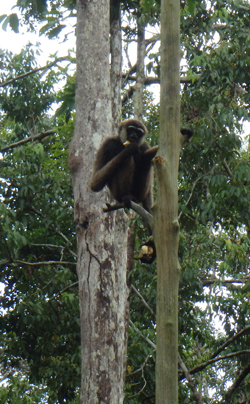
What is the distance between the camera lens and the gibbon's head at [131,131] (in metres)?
4.91

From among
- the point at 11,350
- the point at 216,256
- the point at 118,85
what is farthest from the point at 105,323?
the point at 216,256

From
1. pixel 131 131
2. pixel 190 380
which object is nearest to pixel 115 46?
pixel 131 131

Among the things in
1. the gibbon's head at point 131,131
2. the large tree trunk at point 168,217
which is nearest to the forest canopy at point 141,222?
the gibbon's head at point 131,131

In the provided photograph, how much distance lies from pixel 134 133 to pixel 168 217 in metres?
3.13

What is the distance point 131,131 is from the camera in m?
4.94

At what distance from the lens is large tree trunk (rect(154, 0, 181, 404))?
167 centimetres

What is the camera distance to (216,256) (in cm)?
862

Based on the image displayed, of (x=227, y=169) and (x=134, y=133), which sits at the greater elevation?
(x=227, y=169)

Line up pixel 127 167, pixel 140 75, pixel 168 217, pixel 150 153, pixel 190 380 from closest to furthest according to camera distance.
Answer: pixel 168 217, pixel 150 153, pixel 127 167, pixel 190 380, pixel 140 75

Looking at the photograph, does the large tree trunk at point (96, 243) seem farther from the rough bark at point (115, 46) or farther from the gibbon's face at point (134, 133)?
the rough bark at point (115, 46)

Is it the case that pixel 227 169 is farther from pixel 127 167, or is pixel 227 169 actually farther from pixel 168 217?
pixel 168 217

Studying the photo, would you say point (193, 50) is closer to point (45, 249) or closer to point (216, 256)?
point (216, 256)

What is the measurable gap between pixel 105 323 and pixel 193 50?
525 cm

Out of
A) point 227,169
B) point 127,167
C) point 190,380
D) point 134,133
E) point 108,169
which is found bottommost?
point 190,380
